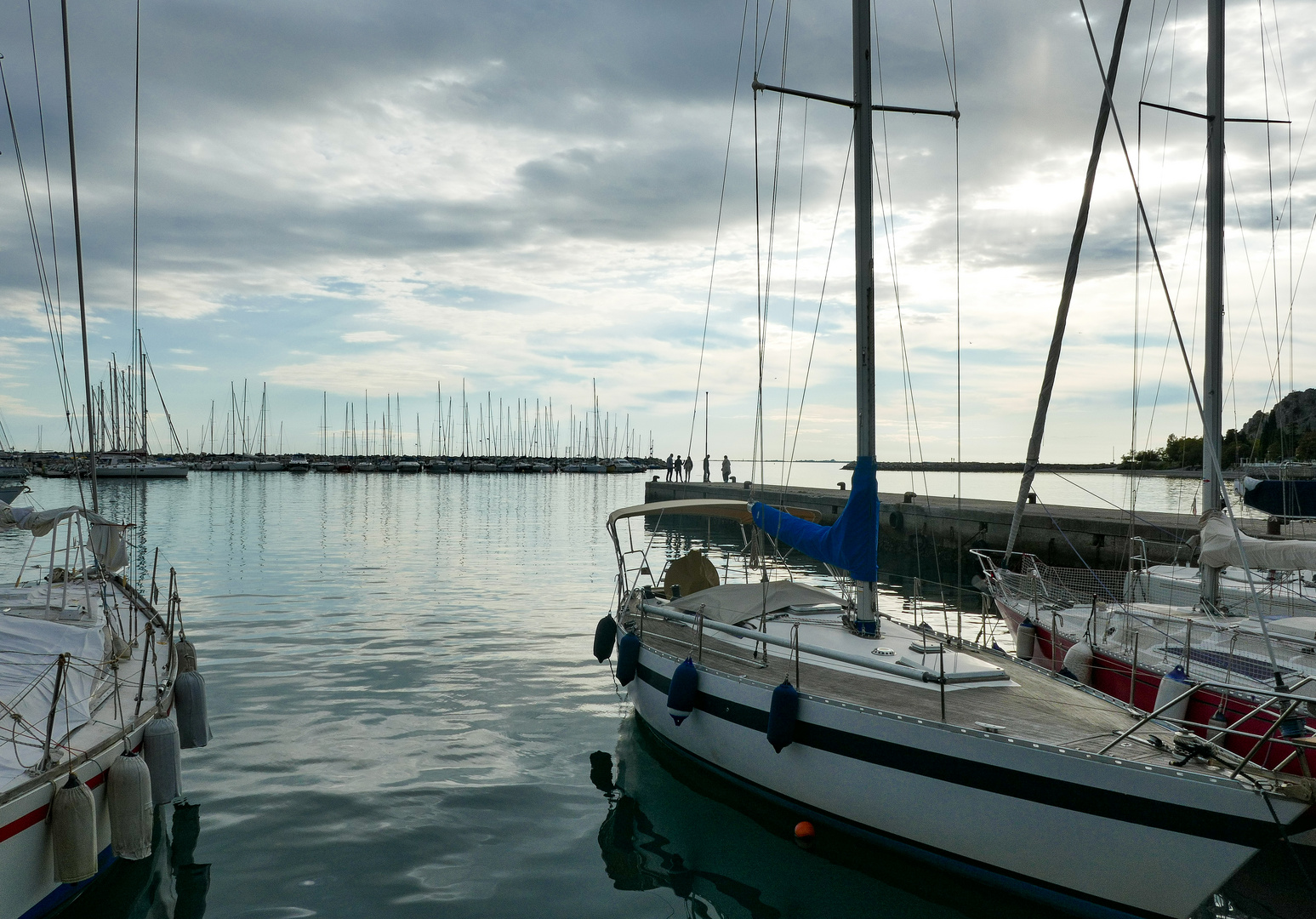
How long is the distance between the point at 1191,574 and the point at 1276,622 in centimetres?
500

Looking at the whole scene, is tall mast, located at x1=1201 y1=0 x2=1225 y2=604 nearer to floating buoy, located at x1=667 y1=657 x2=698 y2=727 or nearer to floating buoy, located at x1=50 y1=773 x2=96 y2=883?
floating buoy, located at x1=667 y1=657 x2=698 y2=727

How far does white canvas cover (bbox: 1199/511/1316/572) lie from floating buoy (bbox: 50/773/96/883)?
409 inches

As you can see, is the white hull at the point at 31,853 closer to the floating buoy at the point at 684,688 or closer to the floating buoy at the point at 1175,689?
the floating buoy at the point at 684,688

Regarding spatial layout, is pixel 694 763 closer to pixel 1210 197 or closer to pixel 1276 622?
pixel 1276 622

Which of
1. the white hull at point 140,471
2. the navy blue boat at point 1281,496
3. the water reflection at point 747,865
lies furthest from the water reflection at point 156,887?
the white hull at point 140,471

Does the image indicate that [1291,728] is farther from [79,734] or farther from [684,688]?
[79,734]

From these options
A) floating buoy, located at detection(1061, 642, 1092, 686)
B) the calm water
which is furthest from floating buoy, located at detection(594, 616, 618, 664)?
floating buoy, located at detection(1061, 642, 1092, 686)

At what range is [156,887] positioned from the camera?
21.9 ft

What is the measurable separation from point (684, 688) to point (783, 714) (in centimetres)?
151

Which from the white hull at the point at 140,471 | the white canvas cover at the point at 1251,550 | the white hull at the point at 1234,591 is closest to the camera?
the white canvas cover at the point at 1251,550

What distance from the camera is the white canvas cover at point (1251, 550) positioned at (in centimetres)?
963

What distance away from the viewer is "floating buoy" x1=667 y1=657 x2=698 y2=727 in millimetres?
8531

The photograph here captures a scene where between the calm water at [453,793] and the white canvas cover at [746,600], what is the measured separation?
180 cm

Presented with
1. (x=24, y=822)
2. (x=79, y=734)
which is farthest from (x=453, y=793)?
(x=24, y=822)
